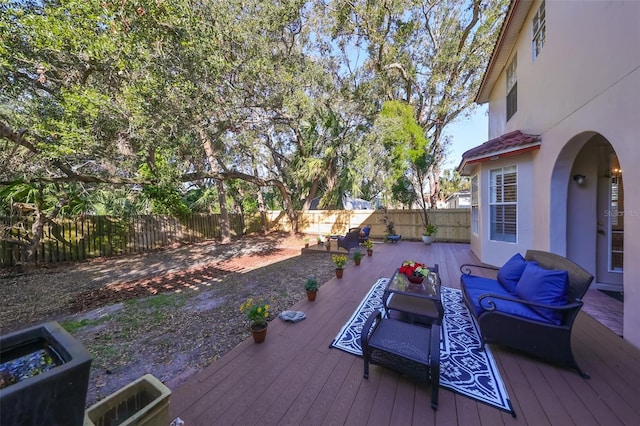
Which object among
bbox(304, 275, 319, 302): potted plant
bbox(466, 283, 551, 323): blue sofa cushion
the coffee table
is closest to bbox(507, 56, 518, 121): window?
the coffee table

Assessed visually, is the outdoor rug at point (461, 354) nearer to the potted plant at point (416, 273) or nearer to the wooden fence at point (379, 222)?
the potted plant at point (416, 273)

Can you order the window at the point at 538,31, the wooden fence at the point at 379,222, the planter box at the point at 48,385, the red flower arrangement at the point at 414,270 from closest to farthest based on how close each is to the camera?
the planter box at the point at 48,385, the red flower arrangement at the point at 414,270, the window at the point at 538,31, the wooden fence at the point at 379,222

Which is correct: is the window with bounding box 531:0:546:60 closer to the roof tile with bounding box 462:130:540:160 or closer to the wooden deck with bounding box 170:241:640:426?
the roof tile with bounding box 462:130:540:160

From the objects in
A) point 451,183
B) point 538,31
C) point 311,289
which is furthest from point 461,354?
point 451,183

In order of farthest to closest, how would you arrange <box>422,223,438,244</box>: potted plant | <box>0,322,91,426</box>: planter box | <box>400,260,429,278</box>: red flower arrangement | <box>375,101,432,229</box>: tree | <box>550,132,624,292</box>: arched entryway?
<box>422,223,438,244</box>: potted plant < <box>375,101,432,229</box>: tree < <box>550,132,624,292</box>: arched entryway < <box>400,260,429,278</box>: red flower arrangement < <box>0,322,91,426</box>: planter box

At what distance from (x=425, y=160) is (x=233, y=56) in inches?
279

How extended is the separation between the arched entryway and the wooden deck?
1878mm

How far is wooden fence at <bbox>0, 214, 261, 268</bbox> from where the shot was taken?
5996mm

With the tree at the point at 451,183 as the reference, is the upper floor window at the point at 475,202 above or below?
below

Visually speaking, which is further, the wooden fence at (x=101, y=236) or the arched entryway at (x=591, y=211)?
the wooden fence at (x=101, y=236)

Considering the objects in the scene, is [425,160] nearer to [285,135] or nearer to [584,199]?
[584,199]

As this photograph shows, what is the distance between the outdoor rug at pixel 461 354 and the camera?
1845mm

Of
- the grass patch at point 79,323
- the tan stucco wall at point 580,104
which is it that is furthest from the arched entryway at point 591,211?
the grass patch at point 79,323

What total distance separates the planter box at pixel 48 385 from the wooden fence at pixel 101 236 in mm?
7049
